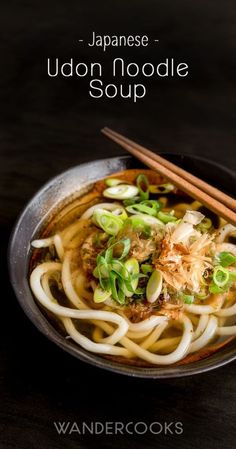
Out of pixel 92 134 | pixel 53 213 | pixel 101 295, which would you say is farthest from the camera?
pixel 92 134

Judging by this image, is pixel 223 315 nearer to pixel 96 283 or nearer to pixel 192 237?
pixel 192 237

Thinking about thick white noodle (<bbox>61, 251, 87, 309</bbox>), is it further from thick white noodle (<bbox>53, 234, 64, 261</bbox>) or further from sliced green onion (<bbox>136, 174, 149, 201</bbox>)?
sliced green onion (<bbox>136, 174, 149, 201</bbox>)

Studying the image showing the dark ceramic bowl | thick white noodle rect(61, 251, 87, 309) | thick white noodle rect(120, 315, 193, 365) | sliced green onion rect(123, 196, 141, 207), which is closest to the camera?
the dark ceramic bowl

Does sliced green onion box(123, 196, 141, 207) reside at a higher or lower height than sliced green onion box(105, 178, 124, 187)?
lower

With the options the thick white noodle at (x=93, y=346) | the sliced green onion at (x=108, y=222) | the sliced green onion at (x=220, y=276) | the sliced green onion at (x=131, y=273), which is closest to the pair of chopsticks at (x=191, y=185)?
the sliced green onion at (x=220, y=276)

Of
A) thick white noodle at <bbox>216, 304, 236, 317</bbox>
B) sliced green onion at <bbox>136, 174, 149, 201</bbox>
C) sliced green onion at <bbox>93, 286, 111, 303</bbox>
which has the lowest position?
thick white noodle at <bbox>216, 304, 236, 317</bbox>

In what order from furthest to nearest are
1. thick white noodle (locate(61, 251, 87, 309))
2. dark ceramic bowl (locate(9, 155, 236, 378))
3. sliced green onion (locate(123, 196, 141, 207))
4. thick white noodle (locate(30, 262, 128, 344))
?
sliced green onion (locate(123, 196, 141, 207))
thick white noodle (locate(61, 251, 87, 309))
thick white noodle (locate(30, 262, 128, 344))
dark ceramic bowl (locate(9, 155, 236, 378))

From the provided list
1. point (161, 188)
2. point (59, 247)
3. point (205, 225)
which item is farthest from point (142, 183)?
point (59, 247)

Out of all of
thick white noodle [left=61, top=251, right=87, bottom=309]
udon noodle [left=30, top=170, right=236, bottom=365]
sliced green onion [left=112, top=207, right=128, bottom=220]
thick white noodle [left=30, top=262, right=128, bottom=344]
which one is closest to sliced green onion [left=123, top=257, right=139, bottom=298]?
udon noodle [left=30, top=170, right=236, bottom=365]

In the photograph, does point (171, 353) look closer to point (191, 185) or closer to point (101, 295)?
point (101, 295)
